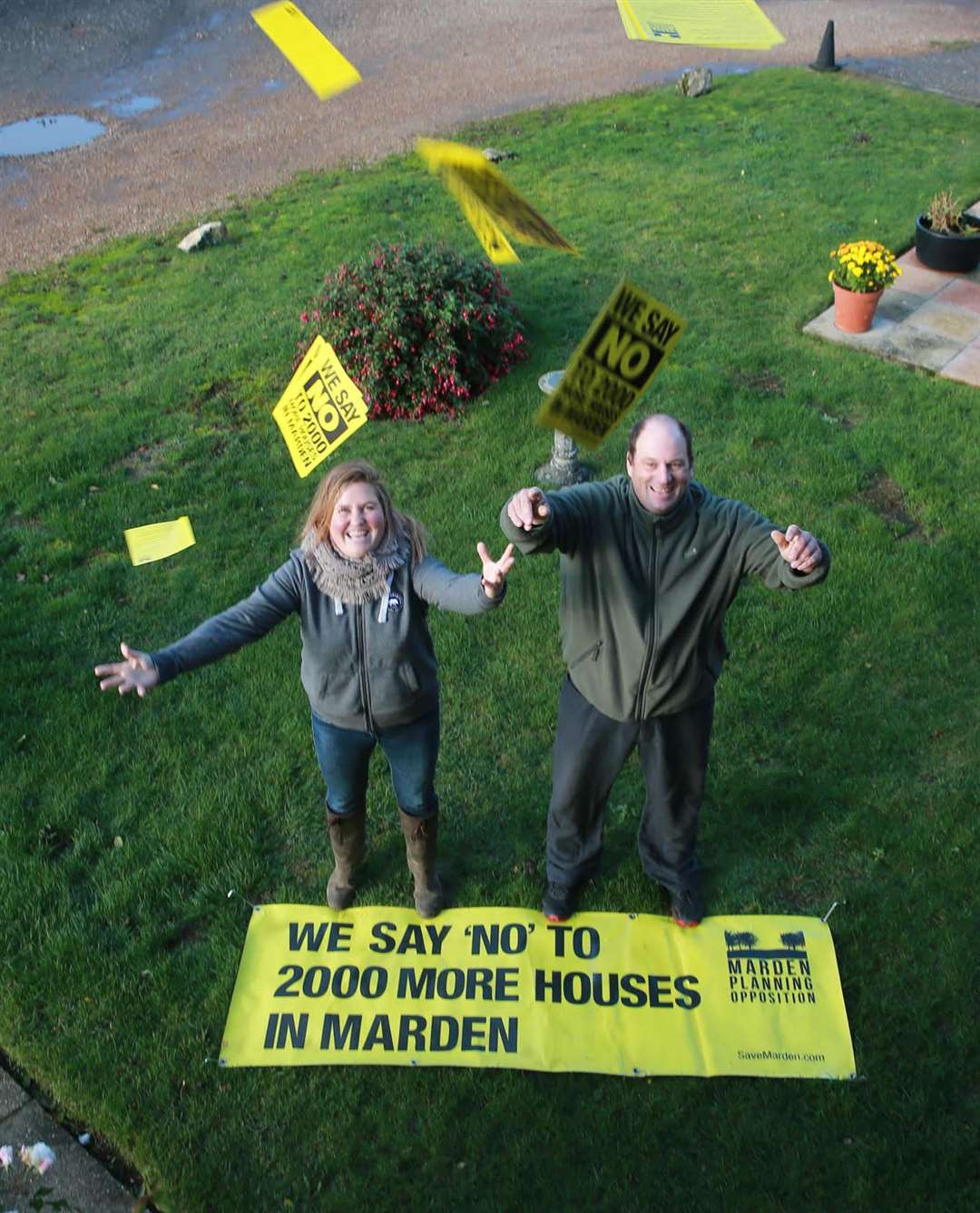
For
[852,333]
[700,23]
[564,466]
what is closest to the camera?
[700,23]

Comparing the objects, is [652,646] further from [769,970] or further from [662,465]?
[769,970]

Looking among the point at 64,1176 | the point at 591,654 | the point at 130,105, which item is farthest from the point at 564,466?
the point at 130,105

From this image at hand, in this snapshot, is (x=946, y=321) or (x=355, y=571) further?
(x=946, y=321)

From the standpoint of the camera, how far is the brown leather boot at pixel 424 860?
4.43 m

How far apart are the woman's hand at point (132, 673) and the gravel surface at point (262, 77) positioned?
897cm

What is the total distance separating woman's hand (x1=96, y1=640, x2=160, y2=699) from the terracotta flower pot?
688 centimetres

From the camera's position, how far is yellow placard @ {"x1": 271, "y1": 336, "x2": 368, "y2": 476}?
4180mm

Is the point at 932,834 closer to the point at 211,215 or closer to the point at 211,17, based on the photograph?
the point at 211,215

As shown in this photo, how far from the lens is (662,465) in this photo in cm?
358

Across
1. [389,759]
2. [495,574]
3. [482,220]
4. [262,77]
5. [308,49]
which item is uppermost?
[308,49]

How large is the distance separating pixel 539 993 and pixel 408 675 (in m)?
1.51

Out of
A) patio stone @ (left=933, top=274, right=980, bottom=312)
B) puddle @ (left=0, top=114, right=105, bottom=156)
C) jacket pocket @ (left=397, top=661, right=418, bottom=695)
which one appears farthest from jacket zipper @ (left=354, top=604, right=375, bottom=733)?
puddle @ (left=0, top=114, right=105, bottom=156)

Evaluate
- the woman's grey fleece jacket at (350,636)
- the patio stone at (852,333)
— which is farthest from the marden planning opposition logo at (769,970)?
the patio stone at (852,333)

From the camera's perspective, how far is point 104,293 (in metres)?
10.3
